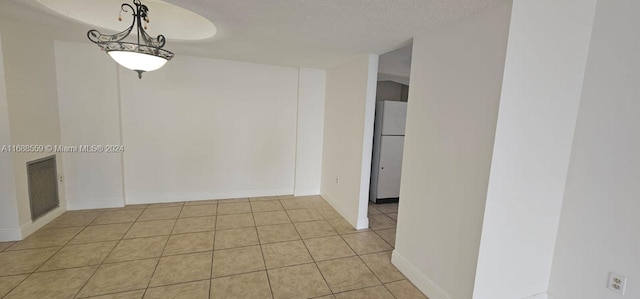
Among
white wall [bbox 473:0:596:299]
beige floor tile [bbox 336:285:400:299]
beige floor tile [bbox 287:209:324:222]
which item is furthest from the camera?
beige floor tile [bbox 287:209:324:222]

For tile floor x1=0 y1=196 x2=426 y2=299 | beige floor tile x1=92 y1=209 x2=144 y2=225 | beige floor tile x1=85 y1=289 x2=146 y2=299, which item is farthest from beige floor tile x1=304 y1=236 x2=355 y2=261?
beige floor tile x1=92 y1=209 x2=144 y2=225

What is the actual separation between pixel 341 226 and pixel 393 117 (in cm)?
194

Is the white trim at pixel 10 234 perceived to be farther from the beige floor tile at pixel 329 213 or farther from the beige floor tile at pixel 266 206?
the beige floor tile at pixel 329 213

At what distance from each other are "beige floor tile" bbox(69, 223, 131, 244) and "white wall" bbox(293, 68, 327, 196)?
2.45m

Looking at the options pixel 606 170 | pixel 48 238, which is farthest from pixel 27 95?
pixel 606 170

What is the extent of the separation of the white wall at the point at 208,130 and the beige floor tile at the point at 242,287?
2176 mm

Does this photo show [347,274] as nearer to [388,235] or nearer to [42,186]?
[388,235]

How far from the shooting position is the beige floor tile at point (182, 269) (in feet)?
7.50

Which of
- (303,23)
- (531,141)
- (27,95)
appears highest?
(303,23)

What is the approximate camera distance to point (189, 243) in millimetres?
2895

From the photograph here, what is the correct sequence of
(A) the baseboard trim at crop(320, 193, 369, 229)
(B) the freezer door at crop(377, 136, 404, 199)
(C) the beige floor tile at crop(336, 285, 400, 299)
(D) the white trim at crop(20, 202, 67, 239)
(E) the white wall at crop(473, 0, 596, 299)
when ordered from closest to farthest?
(E) the white wall at crop(473, 0, 596, 299), (C) the beige floor tile at crop(336, 285, 400, 299), (D) the white trim at crop(20, 202, 67, 239), (A) the baseboard trim at crop(320, 193, 369, 229), (B) the freezer door at crop(377, 136, 404, 199)

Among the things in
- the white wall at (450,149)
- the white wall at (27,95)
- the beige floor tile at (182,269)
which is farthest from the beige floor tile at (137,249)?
the white wall at (450,149)

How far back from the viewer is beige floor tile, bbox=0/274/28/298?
2.05m

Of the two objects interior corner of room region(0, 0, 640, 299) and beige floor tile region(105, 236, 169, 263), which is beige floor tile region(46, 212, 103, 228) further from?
beige floor tile region(105, 236, 169, 263)
